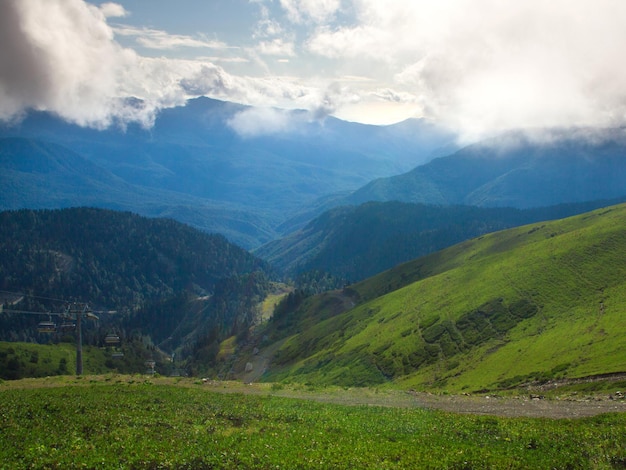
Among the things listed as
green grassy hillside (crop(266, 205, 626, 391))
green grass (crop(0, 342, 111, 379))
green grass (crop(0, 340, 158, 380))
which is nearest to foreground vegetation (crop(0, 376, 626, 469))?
green grassy hillside (crop(266, 205, 626, 391))

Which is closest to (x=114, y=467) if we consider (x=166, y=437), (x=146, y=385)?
(x=166, y=437)

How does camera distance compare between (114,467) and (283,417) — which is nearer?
(114,467)

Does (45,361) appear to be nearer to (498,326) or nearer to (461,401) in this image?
(498,326)

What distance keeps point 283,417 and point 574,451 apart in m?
18.8

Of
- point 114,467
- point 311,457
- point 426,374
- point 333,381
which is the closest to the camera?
point 114,467

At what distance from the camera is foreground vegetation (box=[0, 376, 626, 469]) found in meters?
25.4

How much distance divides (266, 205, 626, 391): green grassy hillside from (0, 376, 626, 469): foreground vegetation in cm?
3845

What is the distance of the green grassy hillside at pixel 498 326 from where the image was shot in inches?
3022

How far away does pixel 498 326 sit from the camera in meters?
102

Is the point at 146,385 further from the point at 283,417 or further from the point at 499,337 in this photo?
the point at 499,337

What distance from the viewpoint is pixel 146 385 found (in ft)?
173

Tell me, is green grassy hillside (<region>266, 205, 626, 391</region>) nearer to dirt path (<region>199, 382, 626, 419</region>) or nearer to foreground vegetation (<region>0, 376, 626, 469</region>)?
dirt path (<region>199, 382, 626, 419</region>)

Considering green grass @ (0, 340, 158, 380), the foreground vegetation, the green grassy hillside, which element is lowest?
green grass @ (0, 340, 158, 380)

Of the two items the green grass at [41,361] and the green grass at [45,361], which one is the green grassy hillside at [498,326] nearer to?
the green grass at [45,361]
